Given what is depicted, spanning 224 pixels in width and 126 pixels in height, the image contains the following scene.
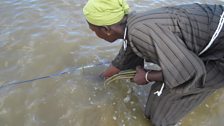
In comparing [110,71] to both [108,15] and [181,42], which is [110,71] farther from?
[181,42]

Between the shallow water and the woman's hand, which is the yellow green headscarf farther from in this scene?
the shallow water

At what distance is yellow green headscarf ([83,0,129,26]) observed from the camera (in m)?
2.48

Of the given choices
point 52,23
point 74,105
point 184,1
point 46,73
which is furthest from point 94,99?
point 184,1

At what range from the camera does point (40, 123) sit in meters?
3.05

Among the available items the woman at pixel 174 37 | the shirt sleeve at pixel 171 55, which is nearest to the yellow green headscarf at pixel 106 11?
the woman at pixel 174 37

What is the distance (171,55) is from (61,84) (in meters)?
1.55

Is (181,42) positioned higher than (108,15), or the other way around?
(108,15)

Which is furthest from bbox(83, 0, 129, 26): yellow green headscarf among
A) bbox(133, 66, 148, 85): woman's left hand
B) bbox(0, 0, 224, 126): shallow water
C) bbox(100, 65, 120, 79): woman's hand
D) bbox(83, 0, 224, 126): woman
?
bbox(0, 0, 224, 126): shallow water

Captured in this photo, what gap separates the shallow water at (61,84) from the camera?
10.3ft

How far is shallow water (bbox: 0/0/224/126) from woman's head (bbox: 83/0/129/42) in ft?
3.24

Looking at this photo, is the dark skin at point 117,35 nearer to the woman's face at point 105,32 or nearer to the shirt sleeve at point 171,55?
the woman's face at point 105,32

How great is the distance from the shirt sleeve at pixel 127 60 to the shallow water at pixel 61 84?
1.31ft

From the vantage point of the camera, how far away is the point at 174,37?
2.36 metres

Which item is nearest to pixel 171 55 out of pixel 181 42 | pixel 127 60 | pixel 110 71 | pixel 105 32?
pixel 181 42
